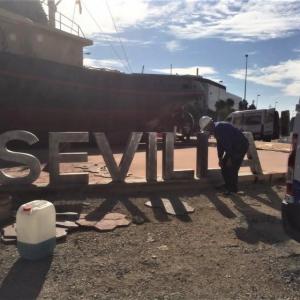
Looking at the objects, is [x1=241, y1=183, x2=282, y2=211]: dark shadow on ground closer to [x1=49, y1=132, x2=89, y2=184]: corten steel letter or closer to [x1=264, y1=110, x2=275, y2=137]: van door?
[x1=49, y1=132, x2=89, y2=184]: corten steel letter

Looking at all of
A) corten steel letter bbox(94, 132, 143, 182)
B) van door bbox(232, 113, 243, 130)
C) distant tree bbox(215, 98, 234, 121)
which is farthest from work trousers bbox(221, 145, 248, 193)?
distant tree bbox(215, 98, 234, 121)

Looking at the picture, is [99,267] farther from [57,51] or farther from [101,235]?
[57,51]

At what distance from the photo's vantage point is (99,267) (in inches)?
184

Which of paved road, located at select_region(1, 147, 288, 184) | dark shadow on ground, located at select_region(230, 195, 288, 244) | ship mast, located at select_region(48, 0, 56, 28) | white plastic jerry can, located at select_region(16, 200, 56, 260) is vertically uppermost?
ship mast, located at select_region(48, 0, 56, 28)

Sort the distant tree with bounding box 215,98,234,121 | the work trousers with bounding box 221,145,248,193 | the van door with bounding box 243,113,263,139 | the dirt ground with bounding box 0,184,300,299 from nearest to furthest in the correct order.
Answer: the dirt ground with bounding box 0,184,300,299
the work trousers with bounding box 221,145,248,193
the van door with bounding box 243,113,263,139
the distant tree with bounding box 215,98,234,121

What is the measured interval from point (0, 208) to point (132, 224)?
6.20 feet

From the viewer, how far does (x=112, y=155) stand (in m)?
8.25

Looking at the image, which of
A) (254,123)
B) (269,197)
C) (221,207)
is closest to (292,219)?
(221,207)

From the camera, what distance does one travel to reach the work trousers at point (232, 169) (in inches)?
319

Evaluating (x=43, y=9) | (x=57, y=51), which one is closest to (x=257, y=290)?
(x=57, y=51)

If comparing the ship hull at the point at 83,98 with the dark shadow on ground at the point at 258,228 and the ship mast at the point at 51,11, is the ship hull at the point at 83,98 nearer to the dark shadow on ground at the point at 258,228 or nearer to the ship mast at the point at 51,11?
the ship mast at the point at 51,11

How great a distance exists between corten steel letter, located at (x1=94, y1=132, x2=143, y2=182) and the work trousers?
173 centimetres

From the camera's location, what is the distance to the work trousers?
26.6ft

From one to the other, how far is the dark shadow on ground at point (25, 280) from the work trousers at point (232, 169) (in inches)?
168
